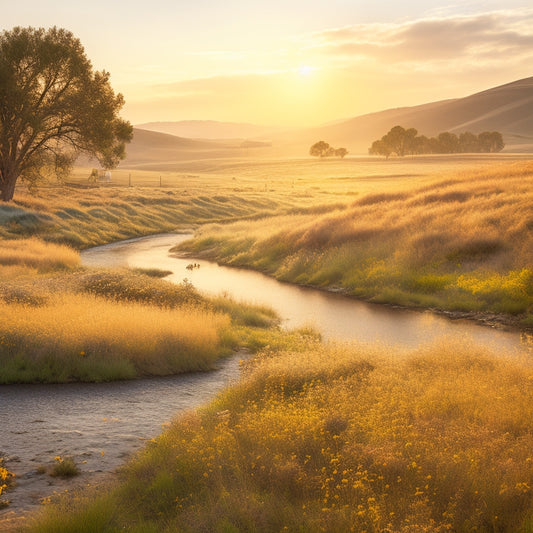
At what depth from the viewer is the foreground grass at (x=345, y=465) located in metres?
6.99

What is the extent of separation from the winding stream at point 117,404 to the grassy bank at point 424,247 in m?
2.19

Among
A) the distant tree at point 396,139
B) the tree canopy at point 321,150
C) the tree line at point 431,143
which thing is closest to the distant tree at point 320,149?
the tree canopy at point 321,150

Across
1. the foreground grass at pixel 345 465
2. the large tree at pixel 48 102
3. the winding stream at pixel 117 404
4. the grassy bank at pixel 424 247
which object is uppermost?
the large tree at pixel 48 102

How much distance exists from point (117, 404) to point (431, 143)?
160 meters

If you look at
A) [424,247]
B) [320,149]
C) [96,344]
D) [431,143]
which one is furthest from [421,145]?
[96,344]

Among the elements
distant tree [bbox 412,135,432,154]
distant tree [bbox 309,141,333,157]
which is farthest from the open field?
distant tree [bbox 309,141,333,157]

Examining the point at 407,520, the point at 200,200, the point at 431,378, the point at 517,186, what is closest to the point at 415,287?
the point at 517,186

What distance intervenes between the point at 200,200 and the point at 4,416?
58.2 metres

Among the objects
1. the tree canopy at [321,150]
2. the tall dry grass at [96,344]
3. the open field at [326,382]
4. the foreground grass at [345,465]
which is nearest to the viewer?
the foreground grass at [345,465]

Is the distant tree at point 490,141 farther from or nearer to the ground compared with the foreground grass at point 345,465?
farther from the ground

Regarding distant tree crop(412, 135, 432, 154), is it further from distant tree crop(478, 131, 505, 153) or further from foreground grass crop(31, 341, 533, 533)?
foreground grass crop(31, 341, 533, 533)

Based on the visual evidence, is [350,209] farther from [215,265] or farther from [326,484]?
[326,484]

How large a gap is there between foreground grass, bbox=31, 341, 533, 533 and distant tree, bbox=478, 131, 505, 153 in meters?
164

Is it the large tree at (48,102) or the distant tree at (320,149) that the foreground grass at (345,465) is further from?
the distant tree at (320,149)
